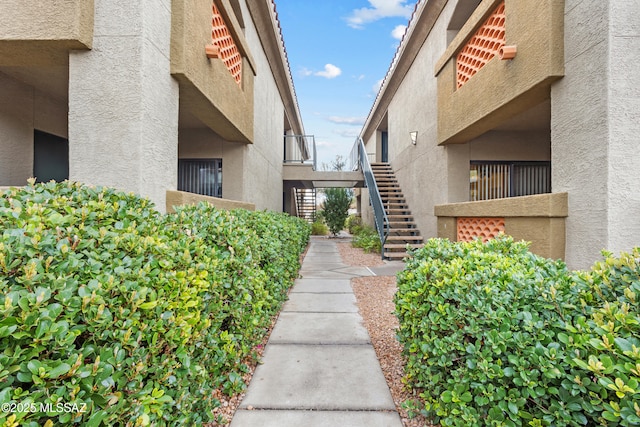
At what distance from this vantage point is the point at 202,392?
6.54 ft

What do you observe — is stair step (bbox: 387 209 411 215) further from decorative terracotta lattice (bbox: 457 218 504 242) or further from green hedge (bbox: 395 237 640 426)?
green hedge (bbox: 395 237 640 426)

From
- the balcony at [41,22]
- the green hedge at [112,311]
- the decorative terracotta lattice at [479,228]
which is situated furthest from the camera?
the decorative terracotta lattice at [479,228]

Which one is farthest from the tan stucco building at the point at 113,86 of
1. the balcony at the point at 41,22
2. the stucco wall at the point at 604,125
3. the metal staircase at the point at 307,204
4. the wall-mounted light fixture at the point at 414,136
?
the metal staircase at the point at 307,204

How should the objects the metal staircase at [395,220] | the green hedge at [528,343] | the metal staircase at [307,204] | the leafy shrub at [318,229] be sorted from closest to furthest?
the green hedge at [528,343]
the metal staircase at [395,220]
the leafy shrub at [318,229]
the metal staircase at [307,204]

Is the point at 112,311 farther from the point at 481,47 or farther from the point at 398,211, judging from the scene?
the point at 398,211

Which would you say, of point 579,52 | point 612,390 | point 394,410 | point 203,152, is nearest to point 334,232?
point 203,152

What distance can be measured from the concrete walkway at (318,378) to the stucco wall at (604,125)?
3055mm

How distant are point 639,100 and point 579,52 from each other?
0.93 meters

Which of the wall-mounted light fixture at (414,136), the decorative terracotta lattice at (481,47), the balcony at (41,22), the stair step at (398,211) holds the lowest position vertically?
the stair step at (398,211)

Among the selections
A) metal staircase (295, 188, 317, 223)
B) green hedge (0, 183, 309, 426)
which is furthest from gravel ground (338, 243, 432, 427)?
metal staircase (295, 188, 317, 223)

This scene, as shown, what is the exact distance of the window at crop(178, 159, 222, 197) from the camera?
25.9ft

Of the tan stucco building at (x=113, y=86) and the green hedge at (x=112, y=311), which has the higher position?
the tan stucco building at (x=113, y=86)

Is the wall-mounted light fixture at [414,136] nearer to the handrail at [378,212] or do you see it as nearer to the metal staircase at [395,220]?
the handrail at [378,212]

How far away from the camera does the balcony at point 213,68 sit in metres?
4.32
